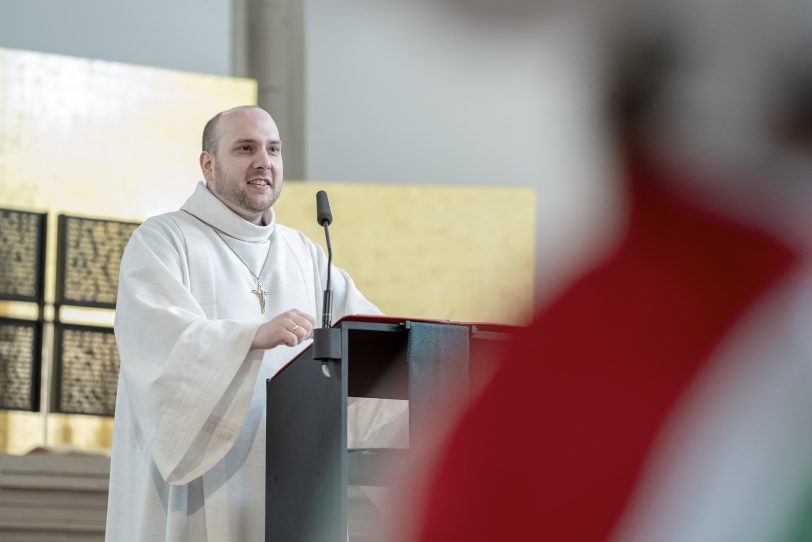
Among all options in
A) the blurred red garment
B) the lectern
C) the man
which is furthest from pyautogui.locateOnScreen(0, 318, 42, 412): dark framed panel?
the blurred red garment

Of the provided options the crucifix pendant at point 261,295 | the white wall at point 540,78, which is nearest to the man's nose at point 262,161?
the crucifix pendant at point 261,295

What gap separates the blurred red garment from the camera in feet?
1.01

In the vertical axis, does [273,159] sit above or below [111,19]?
below

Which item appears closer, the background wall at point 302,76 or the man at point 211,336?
the man at point 211,336

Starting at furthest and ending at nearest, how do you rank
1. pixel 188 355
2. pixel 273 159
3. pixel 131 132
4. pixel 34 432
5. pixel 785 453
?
pixel 131 132 < pixel 34 432 < pixel 273 159 < pixel 188 355 < pixel 785 453

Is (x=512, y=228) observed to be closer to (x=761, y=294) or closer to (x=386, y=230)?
(x=386, y=230)

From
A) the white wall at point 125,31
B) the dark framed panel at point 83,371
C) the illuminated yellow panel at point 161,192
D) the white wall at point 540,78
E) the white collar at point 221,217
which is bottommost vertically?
the dark framed panel at point 83,371

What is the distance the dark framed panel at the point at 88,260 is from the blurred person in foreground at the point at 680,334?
5.65 metres

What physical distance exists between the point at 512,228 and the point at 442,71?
19.4 feet

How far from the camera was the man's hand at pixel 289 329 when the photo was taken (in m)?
2.13

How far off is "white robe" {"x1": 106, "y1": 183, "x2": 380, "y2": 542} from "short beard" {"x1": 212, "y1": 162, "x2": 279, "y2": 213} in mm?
29

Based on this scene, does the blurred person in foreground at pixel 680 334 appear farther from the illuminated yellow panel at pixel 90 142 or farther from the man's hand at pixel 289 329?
the illuminated yellow panel at pixel 90 142

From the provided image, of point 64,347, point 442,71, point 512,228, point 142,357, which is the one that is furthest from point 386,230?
point 442,71

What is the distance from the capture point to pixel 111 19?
6.38 m
